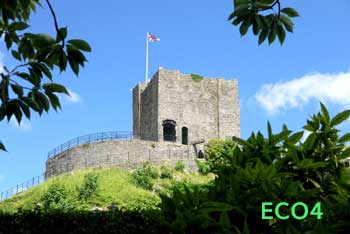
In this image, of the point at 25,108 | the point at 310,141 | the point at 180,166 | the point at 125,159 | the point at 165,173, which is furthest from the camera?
the point at 125,159

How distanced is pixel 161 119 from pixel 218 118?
16.1ft

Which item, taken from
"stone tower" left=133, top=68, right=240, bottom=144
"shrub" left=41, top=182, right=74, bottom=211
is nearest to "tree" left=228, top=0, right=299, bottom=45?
"shrub" left=41, top=182, right=74, bottom=211

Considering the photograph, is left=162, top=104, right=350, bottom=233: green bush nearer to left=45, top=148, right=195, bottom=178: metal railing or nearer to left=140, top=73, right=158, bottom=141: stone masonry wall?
left=45, top=148, right=195, bottom=178: metal railing

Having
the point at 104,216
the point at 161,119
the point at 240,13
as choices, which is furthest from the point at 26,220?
the point at 161,119

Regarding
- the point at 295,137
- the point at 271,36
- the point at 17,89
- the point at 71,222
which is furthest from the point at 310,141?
the point at 71,222

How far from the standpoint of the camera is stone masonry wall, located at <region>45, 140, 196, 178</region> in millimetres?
38375

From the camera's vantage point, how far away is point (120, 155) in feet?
128

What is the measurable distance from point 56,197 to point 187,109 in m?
19.7

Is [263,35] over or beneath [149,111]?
beneath

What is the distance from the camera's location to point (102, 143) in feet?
129

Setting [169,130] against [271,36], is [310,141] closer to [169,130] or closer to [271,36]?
[271,36]

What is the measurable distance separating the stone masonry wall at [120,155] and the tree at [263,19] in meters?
33.5

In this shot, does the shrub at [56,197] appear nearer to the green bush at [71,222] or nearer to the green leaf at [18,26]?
the green bush at [71,222]

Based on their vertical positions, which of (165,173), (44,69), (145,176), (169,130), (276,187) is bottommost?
(276,187)
